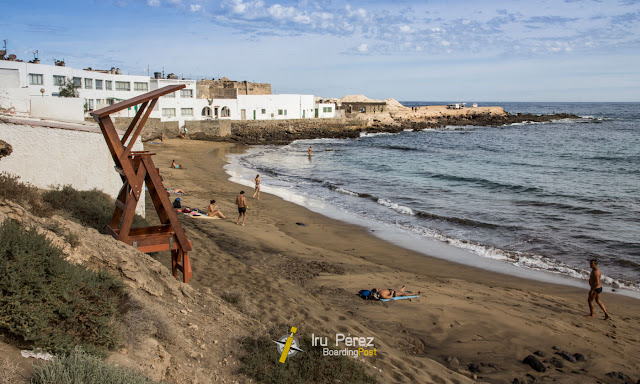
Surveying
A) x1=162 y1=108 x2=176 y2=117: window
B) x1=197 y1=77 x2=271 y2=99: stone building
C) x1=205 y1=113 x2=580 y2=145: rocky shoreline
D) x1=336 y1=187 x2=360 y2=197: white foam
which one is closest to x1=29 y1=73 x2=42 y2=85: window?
x1=162 y1=108 x2=176 y2=117: window

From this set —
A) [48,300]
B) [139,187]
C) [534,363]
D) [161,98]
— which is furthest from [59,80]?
[534,363]

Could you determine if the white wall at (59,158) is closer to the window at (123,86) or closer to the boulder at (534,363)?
the boulder at (534,363)

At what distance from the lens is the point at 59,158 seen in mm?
11422

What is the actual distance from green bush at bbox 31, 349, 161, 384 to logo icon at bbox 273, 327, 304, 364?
6.35ft

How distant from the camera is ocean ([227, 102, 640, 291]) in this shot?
53.4ft

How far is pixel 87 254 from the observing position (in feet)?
20.9

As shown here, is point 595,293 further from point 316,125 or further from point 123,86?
point 316,125

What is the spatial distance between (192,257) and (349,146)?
46928 mm

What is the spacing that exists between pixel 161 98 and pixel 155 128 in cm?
317

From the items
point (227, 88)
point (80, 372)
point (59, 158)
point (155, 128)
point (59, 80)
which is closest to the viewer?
point (80, 372)

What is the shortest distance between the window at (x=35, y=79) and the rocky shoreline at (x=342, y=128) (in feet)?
50.6

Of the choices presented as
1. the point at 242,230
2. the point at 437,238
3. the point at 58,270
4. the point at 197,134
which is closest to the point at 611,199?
the point at 437,238

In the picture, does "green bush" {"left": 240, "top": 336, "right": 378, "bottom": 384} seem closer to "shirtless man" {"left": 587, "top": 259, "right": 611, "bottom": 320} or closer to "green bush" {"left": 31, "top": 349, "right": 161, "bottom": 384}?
"green bush" {"left": 31, "top": 349, "right": 161, "bottom": 384}

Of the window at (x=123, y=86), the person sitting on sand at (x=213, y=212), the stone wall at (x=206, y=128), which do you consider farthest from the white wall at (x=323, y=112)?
the person sitting on sand at (x=213, y=212)
